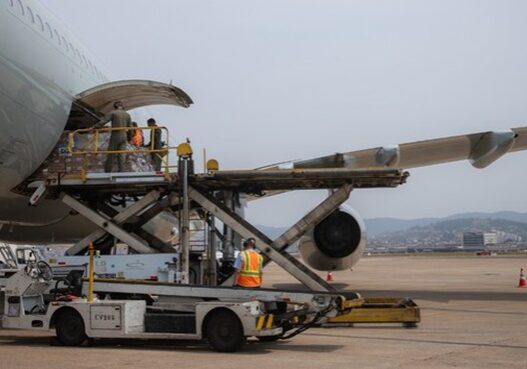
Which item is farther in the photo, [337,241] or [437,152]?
[437,152]

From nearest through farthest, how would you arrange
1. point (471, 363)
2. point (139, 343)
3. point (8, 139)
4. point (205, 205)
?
point (471, 363) → point (139, 343) → point (8, 139) → point (205, 205)

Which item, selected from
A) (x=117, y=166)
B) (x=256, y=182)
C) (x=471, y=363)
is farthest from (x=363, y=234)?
(x=471, y=363)

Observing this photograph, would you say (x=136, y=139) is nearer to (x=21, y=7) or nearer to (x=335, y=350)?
(x=21, y=7)

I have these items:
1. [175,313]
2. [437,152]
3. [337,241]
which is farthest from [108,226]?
[437,152]

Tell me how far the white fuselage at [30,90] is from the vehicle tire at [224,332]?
390 cm

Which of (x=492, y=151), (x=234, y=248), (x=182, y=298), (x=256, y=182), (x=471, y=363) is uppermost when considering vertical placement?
(x=492, y=151)

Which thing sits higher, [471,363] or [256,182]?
[256,182]

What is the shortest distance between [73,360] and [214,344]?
1.60 meters

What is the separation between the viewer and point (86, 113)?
11.6m

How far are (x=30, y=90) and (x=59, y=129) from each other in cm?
128

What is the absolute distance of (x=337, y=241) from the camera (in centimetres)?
1488

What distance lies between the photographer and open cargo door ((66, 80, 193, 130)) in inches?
434

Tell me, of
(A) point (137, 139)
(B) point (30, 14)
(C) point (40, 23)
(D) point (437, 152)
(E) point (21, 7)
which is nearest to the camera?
(E) point (21, 7)

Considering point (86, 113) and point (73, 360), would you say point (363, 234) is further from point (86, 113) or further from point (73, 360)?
point (73, 360)
